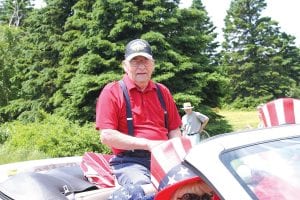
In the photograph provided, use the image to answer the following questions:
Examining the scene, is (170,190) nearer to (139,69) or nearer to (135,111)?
(135,111)

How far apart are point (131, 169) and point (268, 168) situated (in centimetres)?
147

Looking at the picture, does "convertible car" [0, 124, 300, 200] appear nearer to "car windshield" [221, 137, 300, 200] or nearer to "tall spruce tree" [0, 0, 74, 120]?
"car windshield" [221, 137, 300, 200]

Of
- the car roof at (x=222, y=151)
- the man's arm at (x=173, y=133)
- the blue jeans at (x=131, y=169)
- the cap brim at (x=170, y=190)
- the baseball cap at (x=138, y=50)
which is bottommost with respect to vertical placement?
the blue jeans at (x=131, y=169)

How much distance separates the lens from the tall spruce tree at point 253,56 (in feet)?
183

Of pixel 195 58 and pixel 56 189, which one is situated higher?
pixel 195 58

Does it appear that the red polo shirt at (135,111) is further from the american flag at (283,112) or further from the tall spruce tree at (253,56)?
the tall spruce tree at (253,56)

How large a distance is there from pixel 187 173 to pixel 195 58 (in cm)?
2037

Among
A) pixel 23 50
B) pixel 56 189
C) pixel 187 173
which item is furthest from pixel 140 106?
pixel 23 50

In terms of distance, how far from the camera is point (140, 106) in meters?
3.69

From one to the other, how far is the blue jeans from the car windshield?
120 centimetres

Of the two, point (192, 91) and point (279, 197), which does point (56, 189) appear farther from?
point (192, 91)

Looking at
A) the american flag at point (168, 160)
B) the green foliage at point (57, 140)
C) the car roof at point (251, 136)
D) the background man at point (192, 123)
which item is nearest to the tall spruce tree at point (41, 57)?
the green foliage at point (57, 140)

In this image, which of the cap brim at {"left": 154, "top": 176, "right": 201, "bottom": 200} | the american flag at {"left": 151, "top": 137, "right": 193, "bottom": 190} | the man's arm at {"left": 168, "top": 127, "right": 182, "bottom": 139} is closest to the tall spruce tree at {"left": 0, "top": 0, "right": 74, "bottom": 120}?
the man's arm at {"left": 168, "top": 127, "right": 182, "bottom": 139}

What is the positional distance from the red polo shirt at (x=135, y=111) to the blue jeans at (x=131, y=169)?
9 centimetres
